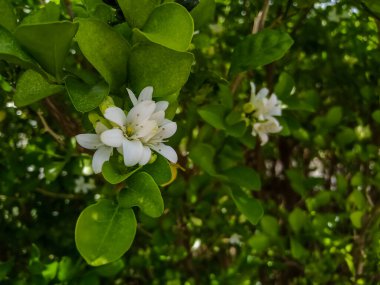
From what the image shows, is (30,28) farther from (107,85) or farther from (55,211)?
(55,211)

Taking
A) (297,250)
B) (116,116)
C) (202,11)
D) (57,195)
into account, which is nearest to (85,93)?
(116,116)

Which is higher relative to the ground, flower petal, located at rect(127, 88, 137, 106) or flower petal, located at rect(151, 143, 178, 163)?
flower petal, located at rect(127, 88, 137, 106)

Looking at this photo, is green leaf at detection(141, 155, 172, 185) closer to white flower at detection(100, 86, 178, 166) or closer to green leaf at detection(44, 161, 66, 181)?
white flower at detection(100, 86, 178, 166)

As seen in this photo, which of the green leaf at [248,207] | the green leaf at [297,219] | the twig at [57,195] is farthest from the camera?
the twig at [57,195]

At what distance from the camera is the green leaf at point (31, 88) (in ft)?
2.44

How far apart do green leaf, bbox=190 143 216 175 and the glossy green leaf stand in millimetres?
104

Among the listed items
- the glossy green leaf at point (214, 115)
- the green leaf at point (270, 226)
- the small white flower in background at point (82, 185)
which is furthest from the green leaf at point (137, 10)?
the small white flower in background at point (82, 185)

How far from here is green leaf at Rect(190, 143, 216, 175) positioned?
1.24 m

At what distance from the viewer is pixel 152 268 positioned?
192 cm

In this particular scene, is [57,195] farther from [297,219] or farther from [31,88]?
[31,88]

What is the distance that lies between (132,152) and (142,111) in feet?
0.18

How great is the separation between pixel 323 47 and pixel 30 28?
147cm

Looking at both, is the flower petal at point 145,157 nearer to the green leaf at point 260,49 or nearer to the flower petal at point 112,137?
the flower petal at point 112,137

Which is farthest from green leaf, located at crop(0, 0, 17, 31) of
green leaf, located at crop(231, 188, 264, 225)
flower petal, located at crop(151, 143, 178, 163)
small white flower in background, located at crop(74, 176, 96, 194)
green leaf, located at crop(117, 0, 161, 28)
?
small white flower in background, located at crop(74, 176, 96, 194)
